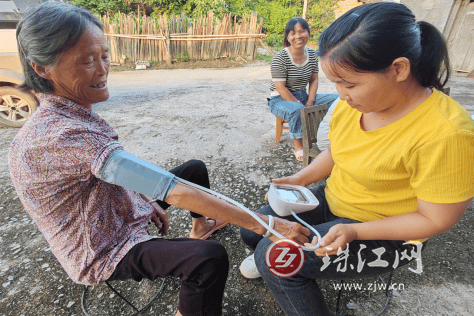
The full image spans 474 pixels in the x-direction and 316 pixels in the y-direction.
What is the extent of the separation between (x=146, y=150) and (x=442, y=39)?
3.29m

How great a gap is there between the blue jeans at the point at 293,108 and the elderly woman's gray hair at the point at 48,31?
2.52 m

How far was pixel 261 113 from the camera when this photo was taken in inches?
193

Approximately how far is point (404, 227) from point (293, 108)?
239cm

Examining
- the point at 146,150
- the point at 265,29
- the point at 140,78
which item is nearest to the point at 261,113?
the point at 146,150

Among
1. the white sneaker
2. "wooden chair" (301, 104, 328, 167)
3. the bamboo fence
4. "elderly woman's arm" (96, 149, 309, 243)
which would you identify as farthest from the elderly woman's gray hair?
the bamboo fence

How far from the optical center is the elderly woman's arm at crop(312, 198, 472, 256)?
94 centimetres

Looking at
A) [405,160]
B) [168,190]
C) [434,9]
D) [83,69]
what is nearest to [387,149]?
[405,160]

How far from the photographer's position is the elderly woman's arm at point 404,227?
0.94m

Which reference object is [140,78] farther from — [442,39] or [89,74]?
[442,39]

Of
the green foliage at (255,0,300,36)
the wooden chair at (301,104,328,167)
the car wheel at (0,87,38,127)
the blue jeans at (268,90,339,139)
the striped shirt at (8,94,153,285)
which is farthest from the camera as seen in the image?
the green foliage at (255,0,300,36)

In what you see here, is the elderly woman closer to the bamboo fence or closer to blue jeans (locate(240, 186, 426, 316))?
blue jeans (locate(240, 186, 426, 316))

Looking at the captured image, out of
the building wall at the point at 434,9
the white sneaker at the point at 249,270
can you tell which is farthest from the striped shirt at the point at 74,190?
the building wall at the point at 434,9

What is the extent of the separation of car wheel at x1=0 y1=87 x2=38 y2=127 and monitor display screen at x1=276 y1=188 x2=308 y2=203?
Result: 4.31m

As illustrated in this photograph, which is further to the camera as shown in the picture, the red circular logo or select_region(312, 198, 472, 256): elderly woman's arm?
the red circular logo
